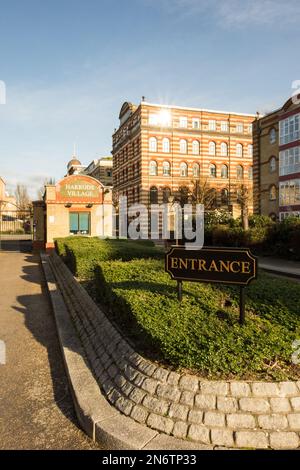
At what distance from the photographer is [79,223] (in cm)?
2711

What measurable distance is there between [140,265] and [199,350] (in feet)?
15.3

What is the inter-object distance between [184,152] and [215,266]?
40601 mm

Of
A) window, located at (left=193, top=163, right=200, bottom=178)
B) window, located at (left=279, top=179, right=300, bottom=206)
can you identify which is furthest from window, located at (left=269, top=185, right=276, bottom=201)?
window, located at (left=193, top=163, right=200, bottom=178)

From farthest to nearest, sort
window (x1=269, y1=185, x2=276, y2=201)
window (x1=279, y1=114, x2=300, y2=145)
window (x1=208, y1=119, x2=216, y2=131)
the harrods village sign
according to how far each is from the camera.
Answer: window (x1=208, y1=119, x2=216, y2=131)
window (x1=269, y1=185, x2=276, y2=201)
window (x1=279, y1=114, x2=300, y2=145)
the harrods village sign

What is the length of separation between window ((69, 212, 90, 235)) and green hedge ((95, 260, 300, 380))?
2035cm

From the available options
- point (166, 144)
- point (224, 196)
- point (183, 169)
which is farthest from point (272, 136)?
point (166, 144)

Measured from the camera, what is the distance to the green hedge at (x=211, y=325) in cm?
426

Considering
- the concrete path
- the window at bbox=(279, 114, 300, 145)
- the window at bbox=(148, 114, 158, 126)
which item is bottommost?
the concrete path

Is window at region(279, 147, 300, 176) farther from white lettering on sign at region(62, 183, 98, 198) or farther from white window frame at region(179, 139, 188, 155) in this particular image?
white lettering on sign at region(62, 183, 98, 198)

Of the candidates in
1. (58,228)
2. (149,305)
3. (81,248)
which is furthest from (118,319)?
(58,228)

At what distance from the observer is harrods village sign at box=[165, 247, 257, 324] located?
17.0 ft

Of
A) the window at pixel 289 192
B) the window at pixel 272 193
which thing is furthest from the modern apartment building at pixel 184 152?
the window at pixel 289 192

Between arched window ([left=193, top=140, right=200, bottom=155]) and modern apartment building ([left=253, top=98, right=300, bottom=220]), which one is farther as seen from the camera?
arched window ([left=193, top=140, right=200, bottom=155])

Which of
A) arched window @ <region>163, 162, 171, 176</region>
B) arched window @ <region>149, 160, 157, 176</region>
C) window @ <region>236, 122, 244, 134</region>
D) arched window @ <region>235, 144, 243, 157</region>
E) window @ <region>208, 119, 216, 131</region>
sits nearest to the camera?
arched window @ <region>149, 160, 157, 176</region>
